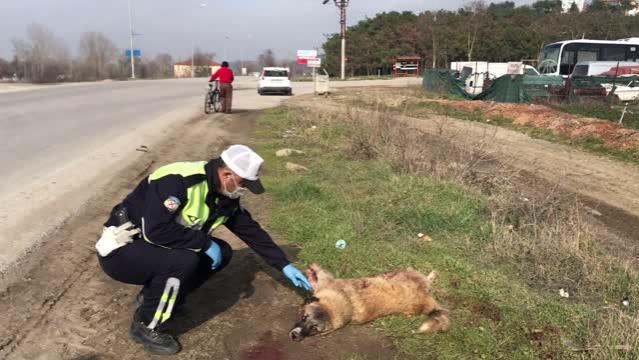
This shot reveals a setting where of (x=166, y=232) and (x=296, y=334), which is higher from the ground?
(x=166, y=232)

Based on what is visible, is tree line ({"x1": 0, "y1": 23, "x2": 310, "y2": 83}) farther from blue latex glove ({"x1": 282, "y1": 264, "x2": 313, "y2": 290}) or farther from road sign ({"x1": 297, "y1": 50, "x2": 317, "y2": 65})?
blue latex glove ({"x1": 282, "y1": 264, "x2": 313, "y2": 290})

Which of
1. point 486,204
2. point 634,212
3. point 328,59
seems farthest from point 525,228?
point 328,59

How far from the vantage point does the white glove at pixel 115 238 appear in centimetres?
320

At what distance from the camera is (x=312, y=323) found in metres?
3.48

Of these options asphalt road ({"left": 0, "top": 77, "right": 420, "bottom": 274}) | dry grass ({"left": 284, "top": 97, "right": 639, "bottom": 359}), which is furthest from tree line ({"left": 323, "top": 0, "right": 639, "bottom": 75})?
dry grass ({"left": 284, "top": 97, "right": 639, "bottom": 359})

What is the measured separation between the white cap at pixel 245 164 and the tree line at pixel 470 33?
171ft

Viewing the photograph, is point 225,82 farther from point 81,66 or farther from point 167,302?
point 81,66

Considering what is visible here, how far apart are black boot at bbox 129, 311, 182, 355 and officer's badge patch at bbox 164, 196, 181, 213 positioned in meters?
0.79

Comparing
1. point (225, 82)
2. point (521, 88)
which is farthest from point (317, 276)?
point (521, 88)

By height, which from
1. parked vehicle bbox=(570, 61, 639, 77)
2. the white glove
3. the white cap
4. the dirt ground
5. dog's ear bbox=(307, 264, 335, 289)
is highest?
parked vehicle bbox=(570, 61, 639, 77)

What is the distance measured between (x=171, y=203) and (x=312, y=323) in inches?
46.3

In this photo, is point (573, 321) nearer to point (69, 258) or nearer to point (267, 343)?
point (267, 343)

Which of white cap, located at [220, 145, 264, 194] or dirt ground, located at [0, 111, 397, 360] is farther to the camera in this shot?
dirt ground, located at [0, 111, 397, 360]

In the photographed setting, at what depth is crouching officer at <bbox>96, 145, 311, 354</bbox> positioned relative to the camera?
313 centimetres
